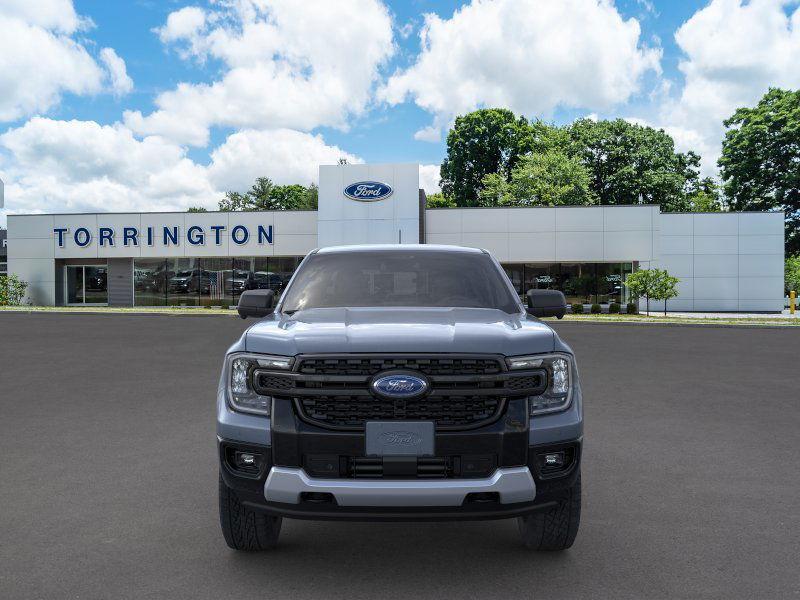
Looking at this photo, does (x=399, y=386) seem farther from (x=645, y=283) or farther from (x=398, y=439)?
(x=645, y=283)

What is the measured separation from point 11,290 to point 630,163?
44731 millimetres

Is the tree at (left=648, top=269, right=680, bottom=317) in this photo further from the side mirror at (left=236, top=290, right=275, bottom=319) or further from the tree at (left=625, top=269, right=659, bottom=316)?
the side mirror at (left=236, top=290, right=275, bottom=319)

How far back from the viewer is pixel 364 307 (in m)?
4.49

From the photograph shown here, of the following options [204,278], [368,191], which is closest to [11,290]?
[204,278]

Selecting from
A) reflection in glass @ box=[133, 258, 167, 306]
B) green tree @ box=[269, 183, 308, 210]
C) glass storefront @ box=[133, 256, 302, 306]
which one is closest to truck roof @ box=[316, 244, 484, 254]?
glass storefront @ box=[133, 256, 302, 306]

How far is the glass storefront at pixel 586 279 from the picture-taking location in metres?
36.7

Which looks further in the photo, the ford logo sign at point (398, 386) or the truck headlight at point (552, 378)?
the truck headlight at point (552, 378)

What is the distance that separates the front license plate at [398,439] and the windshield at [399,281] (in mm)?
1422

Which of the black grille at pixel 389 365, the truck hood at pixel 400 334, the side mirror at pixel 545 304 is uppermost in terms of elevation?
the side mirror at pixel 545 304

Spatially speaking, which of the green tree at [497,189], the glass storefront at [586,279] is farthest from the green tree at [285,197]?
the glass storefront at [586,279]

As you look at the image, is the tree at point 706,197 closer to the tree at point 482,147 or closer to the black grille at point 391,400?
the tree at point 482,147

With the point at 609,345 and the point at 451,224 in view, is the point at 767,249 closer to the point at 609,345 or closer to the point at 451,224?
the point at 451,224

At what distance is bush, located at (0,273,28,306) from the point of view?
41.3 meters

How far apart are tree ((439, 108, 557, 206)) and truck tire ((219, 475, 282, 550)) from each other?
6098 centimetres
